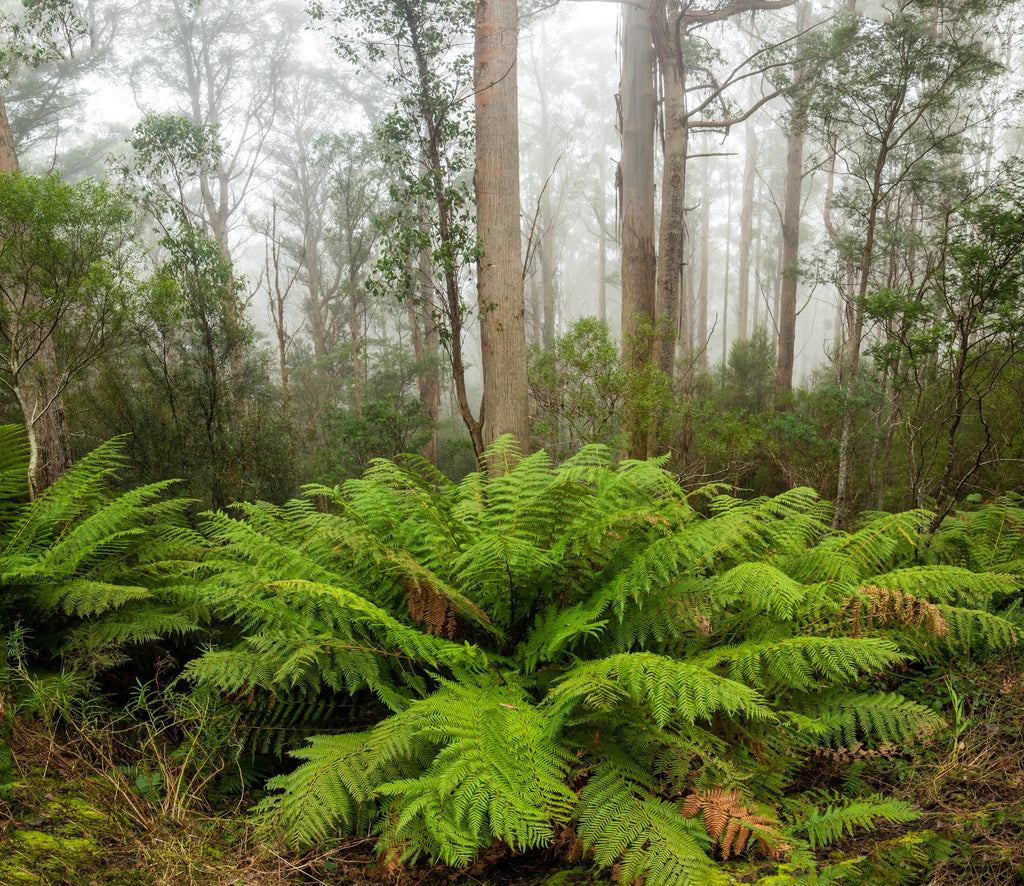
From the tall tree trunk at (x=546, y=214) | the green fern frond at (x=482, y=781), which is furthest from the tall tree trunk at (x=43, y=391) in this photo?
the tall tree trunk at (x=546, y=214)

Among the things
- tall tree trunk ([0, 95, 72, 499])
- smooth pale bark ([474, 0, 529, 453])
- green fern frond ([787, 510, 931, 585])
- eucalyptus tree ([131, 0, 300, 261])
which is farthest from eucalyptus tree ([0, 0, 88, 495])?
eucalyptus tree ([131, 0, 300, 261])

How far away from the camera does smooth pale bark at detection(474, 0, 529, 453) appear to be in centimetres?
557

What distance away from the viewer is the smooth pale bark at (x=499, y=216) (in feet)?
18.3

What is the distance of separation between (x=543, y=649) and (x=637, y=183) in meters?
7.86

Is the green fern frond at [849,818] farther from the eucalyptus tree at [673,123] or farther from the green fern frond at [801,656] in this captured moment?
the eucalyptus tree at [673,123]

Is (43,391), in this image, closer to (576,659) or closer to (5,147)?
(5,147)

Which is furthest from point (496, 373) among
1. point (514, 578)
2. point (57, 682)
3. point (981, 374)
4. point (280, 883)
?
point (981, 374)

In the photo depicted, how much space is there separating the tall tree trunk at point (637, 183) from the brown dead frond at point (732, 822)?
20.6 feet

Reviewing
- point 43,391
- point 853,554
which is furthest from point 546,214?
point 853,554

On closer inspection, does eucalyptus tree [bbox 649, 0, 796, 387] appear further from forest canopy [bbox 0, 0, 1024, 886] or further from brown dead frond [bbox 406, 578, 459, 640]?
brown dead frond [bbox 406, 578, 459, 640]

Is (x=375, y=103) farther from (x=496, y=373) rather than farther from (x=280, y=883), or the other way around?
(x=280, y=883)

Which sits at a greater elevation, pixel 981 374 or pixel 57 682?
pixel 981 374

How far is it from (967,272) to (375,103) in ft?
71.5

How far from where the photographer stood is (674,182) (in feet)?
29.3
